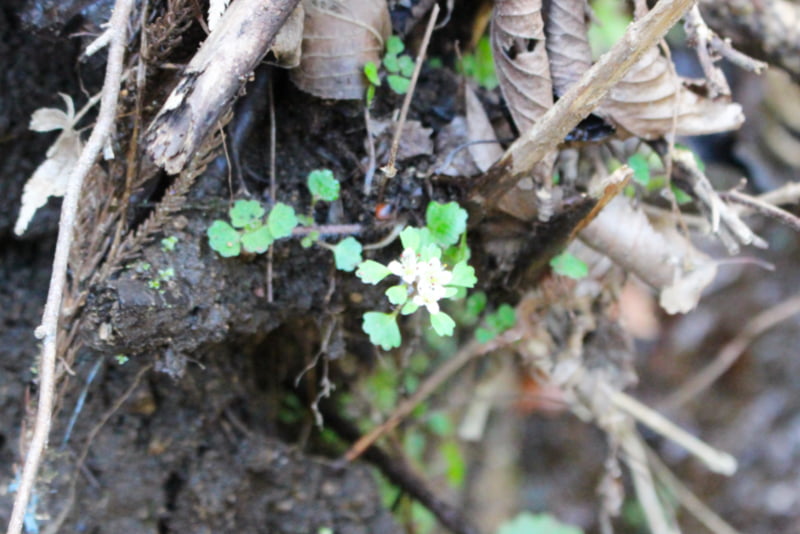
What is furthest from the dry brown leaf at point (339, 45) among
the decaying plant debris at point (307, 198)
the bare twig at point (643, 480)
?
the bare twig at point (643, 480)

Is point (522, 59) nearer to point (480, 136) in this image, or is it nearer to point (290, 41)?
point (480, 136)

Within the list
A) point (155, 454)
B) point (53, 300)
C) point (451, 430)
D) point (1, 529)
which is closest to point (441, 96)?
point (53, 300)

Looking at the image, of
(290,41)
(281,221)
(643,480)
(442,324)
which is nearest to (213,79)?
(290,41)

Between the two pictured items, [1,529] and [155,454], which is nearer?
[1,529]

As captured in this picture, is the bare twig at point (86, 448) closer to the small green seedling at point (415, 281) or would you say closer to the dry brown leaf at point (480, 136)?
the small green seedling at point (415, 281)

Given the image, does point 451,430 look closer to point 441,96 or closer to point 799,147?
point 441,96

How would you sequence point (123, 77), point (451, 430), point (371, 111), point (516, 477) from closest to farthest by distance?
point (123, 77) → point (371, 111) → point (451, 430) → point (516, 477)

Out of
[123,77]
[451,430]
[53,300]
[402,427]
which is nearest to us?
[53,300]
